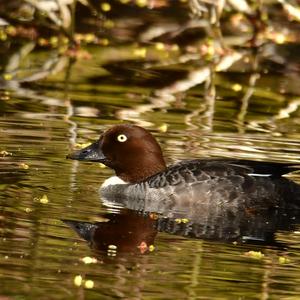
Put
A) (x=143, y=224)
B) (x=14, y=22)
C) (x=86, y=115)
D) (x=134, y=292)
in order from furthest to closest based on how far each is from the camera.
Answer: (x=14, y=22), (x=86, y=115), (x=143, y=224), (x=134, y=292)

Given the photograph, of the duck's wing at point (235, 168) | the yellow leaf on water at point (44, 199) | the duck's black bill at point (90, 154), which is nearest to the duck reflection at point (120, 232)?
the yellow leaf on water at point (44, 199)

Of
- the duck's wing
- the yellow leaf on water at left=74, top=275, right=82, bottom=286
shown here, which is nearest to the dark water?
the yellow leaf on water at left=74, top=275, right=82, bottom=286

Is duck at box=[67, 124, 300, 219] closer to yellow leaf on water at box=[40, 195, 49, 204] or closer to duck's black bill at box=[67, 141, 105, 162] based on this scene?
duck's black bill at box=[67, 141, 105, 162]

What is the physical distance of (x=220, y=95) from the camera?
19.1 meters

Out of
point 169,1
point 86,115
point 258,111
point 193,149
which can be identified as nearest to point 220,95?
point 258,111

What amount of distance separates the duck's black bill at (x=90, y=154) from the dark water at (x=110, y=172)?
26 cm

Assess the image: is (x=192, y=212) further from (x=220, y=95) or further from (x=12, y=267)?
(x=220, y=95)

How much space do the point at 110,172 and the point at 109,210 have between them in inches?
70.6

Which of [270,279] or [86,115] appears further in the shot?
[86,115]

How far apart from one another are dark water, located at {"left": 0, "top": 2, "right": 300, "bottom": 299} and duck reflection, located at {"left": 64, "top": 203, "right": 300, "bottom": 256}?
0.06 feet

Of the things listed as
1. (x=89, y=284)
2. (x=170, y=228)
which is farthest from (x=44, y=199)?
(x=89, y=284)

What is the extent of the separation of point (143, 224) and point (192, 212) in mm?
738

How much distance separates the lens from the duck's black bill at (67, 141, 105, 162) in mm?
13031

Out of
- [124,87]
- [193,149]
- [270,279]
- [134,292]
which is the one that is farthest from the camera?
[124,87]
